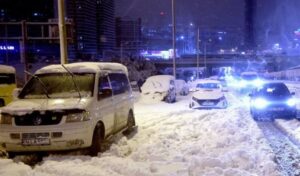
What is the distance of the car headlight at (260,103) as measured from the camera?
678 inches

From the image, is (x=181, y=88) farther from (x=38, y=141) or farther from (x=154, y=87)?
(x=38, y=141)

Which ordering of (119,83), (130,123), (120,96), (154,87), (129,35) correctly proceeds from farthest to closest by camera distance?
(129,35)
(154,87)
(130,123)
(119,83)
(120,96)

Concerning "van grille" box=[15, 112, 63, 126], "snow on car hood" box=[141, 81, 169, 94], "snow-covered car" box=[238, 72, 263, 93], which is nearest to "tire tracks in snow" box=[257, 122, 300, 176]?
"van grille" box=[15, 112, 63, 126]

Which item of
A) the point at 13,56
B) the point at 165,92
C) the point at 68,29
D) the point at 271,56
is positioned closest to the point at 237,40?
the point at 271,56

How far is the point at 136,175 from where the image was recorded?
7402mm

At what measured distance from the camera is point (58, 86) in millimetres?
10234

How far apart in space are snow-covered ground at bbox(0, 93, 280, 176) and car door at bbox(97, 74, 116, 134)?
1.59 ft

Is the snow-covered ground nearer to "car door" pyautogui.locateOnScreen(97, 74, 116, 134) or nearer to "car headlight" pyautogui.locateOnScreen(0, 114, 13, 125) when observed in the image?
"car door" pyautogui.locateOnScreen(97, 74, 116, 134)

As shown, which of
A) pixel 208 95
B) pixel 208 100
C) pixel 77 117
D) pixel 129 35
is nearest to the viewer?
pixel 77 117

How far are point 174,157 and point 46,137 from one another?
103 inches

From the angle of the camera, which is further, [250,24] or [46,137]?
[250,24]

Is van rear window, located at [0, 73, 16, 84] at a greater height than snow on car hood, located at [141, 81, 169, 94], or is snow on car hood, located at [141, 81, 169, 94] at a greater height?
van rear window, located at [0, 73, 16, 84]

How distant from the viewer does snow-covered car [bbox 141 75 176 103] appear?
1060 inches

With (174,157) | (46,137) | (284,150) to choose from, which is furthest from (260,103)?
(46,137)
